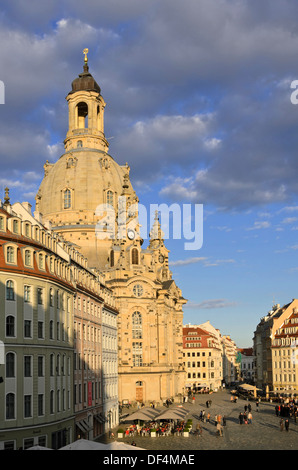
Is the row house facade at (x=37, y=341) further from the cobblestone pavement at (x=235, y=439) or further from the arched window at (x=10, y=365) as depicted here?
the cobblestone pavement at (x=235, y=439)

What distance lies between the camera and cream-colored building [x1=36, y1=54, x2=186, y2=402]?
130 meters

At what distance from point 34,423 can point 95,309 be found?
94.2 feet

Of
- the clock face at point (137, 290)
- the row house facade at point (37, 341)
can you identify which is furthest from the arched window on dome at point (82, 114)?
the row house facade at point (37, 341)

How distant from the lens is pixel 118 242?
139750mm

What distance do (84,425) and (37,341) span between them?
1640 centimetres

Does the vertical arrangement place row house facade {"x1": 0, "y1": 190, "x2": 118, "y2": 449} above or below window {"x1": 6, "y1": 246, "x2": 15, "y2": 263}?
below

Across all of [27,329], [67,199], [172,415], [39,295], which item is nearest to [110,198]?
[67,199]

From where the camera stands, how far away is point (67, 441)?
5766 cm

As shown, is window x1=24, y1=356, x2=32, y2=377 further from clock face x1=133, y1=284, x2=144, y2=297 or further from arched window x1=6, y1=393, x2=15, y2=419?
clock face x1=133, y1=284, x2=144, y2=297

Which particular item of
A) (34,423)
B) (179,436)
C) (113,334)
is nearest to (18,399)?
(34,423)

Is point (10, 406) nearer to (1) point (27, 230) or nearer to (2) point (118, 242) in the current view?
(1) point (27, 230)

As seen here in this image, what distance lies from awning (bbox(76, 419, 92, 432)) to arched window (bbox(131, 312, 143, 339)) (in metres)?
64.3

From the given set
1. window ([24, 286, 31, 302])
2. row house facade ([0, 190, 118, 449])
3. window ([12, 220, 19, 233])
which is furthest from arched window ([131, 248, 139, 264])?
window ([24, 286, 31, 302])

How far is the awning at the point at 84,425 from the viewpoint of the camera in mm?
62675
